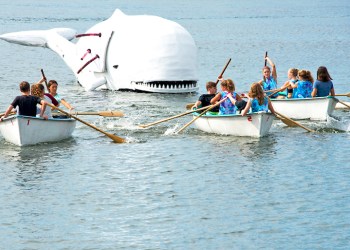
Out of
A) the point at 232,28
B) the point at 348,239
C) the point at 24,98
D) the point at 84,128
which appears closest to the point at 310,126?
the point at 84,128

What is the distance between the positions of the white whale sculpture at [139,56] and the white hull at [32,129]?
34.9ft

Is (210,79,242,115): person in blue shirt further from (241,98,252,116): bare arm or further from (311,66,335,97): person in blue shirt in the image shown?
(311,66,335,97): person in blue shirt

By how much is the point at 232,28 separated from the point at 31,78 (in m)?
41.3

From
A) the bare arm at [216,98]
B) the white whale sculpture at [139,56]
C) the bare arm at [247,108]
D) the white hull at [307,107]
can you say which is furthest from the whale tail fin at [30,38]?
the bare arm at [247,108]

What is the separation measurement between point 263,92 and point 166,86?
1140 cm

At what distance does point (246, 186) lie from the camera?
78.9 feet

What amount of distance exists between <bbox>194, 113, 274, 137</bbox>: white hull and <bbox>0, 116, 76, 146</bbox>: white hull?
13.9 feet

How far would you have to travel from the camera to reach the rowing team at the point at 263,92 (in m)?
28.6

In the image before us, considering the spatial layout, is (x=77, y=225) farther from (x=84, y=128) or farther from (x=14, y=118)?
(x=84, y=128)

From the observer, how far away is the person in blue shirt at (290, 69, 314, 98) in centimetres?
3228

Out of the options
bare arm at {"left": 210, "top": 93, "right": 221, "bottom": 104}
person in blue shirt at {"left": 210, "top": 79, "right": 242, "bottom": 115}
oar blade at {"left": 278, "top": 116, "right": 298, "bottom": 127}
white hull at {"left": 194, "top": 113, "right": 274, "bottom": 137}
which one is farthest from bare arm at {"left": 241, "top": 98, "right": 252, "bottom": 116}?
oar blade at {"left": 278, "top": 116, "right": 298, "bottom": 127}

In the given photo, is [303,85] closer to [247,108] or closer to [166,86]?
[247,108]

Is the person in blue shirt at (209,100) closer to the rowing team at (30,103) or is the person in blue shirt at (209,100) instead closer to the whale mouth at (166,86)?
the rowing team at (30,103)

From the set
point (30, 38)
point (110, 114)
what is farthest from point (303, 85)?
point (30, 38)
